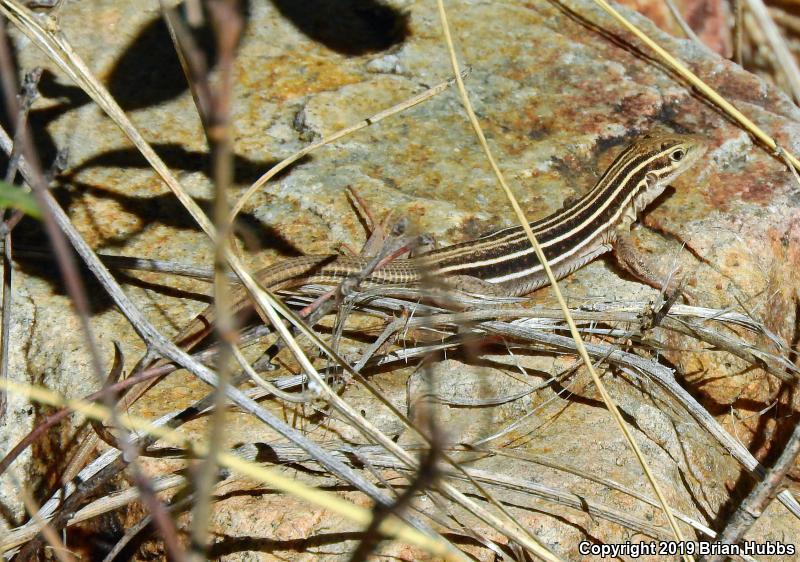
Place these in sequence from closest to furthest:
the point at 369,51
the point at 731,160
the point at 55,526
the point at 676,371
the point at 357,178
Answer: the point at 55,526 → the point at 676,371 → the point at 357,178 → the point at 731,160 → the point at 369,51

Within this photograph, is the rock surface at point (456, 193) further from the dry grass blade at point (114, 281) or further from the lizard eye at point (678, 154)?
the dry grass blade at point (114, 281)

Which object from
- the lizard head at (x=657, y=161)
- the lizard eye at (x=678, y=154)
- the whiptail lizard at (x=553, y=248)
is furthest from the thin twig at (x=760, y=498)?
the lizard eye at (x=678, y=154)

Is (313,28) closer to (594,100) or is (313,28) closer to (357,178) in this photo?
(357,178)

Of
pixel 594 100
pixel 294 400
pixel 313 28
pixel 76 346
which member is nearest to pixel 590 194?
pixel 594 100

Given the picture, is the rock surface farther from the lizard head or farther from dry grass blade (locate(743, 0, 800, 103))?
dry grass blade (locate(743, 0, 800, 103))

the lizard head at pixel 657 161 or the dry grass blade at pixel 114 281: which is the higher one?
the dry grass blade at pixel 114 281

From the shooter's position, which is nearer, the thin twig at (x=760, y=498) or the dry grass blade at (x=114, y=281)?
the dry grass blade at (x=114, y=281)

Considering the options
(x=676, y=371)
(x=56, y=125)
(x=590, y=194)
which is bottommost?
(x=676, y=371)

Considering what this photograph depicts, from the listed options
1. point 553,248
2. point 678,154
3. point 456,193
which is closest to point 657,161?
point 678,154
